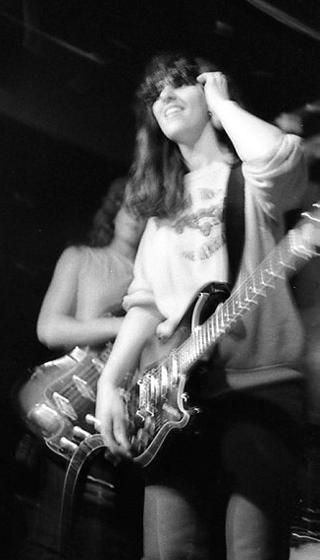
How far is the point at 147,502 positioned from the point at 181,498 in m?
0.09

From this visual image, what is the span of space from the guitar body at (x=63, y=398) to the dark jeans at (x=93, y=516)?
0.20 ft

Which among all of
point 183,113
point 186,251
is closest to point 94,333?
point 186,251

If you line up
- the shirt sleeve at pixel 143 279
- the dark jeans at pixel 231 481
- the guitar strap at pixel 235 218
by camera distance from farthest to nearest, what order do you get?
the shirt sleeve at pixel 143 279
the guitar strap at pixel 235 218
the dark jeans at pixel 231 481

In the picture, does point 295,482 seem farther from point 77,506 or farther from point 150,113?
point 150,113

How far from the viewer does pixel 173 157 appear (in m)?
1.76

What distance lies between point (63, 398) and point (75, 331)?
0.48ft

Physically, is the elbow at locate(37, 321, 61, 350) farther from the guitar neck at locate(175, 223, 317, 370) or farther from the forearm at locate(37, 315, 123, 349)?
the guitar neck at locate(175, 223, 317, 370)

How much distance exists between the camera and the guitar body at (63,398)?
5.80ft

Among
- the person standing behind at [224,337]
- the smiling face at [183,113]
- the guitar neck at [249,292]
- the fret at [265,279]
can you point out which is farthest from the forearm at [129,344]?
the smiling face at [183,113]

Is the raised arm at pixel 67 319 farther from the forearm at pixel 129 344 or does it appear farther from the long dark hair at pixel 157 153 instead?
the long dark hair at pixel 157 153

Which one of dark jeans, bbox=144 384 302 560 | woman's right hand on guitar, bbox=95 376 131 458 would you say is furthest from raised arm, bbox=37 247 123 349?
dark jeans, bbox=144 384 302 560

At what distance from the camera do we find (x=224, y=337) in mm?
1568

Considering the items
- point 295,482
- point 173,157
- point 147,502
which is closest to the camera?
point 295,482

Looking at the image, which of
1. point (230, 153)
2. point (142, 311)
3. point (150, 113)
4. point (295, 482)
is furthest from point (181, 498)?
point (150, 113)
